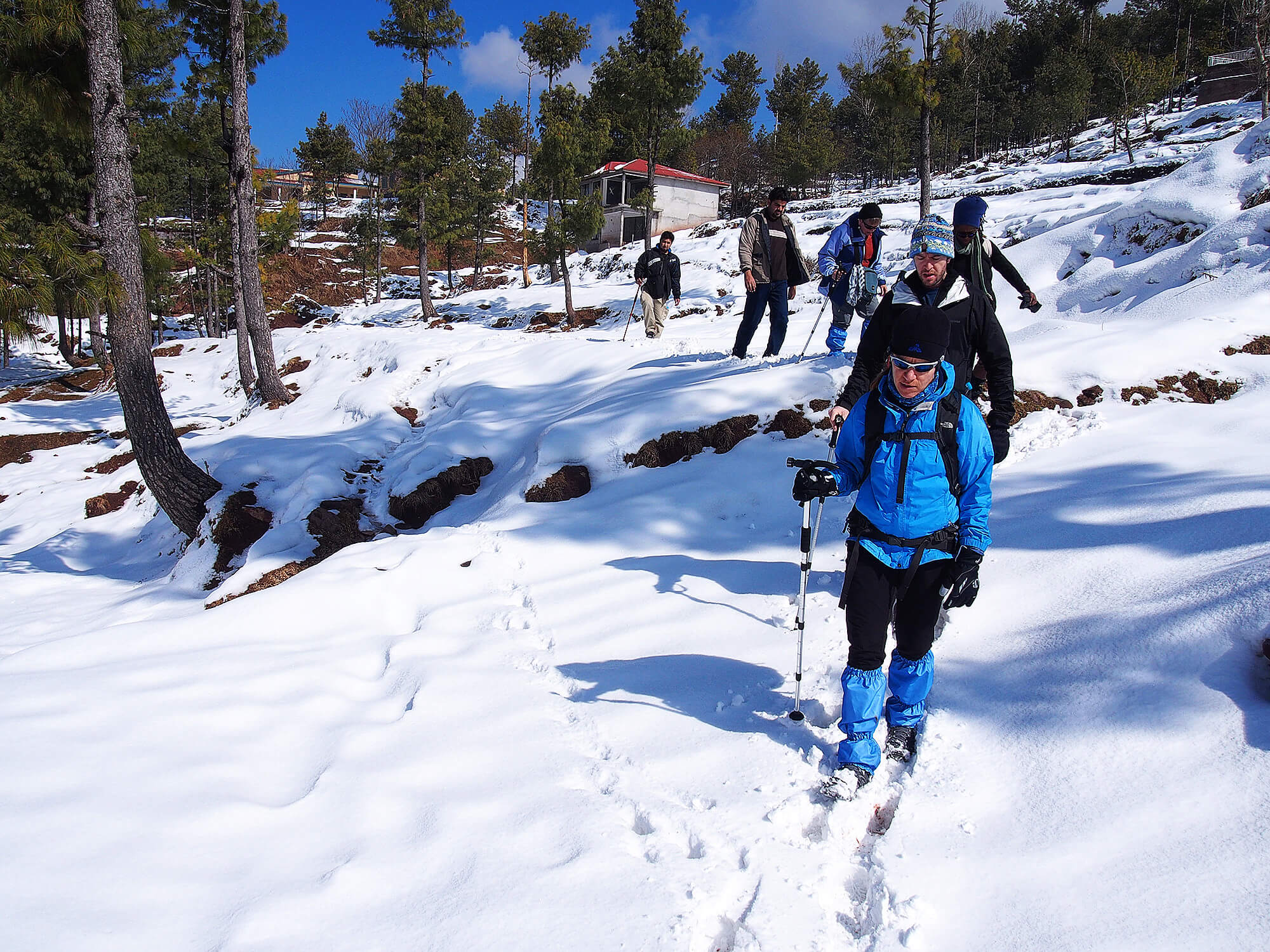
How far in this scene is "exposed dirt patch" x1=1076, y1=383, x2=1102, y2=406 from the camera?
662cm

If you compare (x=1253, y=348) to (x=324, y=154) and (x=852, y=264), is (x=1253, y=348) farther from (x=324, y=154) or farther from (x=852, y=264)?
(x=324, y=154)

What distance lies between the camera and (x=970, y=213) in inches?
166

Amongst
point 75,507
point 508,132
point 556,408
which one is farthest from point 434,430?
point 508,132

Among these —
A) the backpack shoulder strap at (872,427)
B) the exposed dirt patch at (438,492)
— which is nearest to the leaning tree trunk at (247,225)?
the exposed dirt patch at (438,492)

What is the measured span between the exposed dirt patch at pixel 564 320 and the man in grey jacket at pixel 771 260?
14601 millimetres

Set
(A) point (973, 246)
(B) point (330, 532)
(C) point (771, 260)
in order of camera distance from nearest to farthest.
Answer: (A) point (973, 246) → (B) point (330, 532) → (C) point (771, 260)

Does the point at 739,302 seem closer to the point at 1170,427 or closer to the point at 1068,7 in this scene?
the point at 1170,427

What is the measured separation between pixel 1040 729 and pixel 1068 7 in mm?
73151

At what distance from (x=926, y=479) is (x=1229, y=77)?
5783 cm

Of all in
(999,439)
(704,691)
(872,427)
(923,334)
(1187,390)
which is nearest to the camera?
(923,334)

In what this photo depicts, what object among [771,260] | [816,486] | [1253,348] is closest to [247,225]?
[771,260]

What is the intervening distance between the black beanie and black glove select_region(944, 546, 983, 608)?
0.79 metres

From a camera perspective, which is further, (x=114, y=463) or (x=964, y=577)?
(x=114, y=463)

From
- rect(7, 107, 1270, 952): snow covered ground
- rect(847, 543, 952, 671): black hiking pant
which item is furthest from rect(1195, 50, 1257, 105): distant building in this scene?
rect(847, 543, 952, 671): black hiking pant
